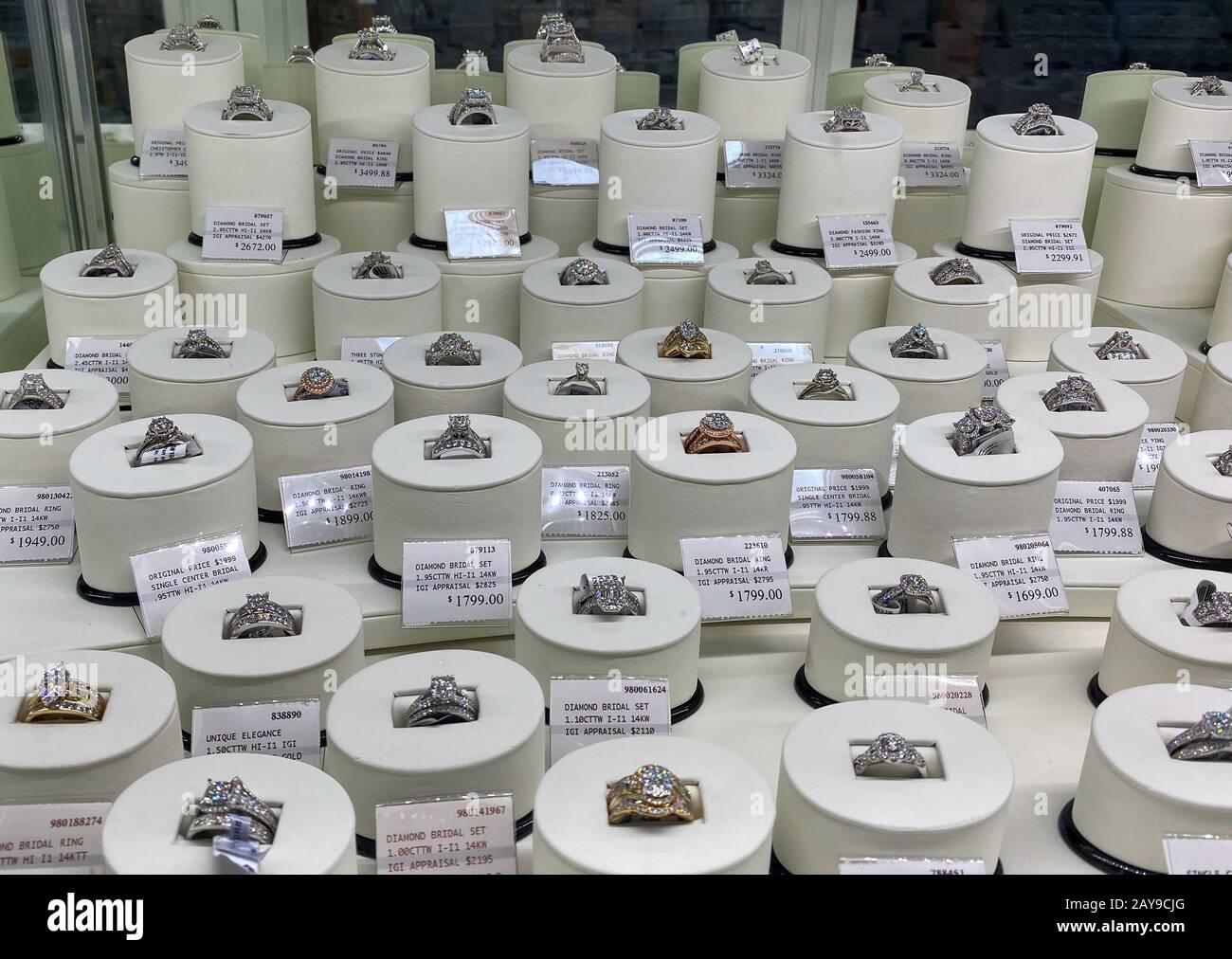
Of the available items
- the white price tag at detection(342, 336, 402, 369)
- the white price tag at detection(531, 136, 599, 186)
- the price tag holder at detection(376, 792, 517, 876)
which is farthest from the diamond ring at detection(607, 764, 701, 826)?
the white price tag at detection(531, 136, 599, 186)

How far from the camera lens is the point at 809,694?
147 centimetres

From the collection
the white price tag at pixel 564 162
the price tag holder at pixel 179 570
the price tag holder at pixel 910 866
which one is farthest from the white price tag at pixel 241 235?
the price tag holder at pixel 910 866

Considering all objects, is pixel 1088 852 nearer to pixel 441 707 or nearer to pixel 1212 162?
pixel 441 707

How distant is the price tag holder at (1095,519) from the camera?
1674 millimetres

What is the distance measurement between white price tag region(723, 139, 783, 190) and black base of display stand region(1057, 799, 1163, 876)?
1247 mm

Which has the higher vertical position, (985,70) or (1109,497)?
(985,70)

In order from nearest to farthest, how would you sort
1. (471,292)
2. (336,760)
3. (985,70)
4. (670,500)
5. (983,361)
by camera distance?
(336,760), (670,500), (983,361), (471,292), (985,70)

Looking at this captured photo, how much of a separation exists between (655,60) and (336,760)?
2.71m

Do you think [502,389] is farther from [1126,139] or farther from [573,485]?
[1126,139]

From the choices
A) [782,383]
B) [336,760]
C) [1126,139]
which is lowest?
[336,760]

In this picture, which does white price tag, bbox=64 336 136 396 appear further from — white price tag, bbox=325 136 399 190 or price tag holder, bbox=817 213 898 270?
price tag holder, bbox=817 213 898 270

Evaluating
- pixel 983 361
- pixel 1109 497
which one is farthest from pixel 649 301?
pixel 1109 497

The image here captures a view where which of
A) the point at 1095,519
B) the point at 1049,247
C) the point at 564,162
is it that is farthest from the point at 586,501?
the point at 1049,247

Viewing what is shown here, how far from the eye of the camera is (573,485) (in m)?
1.70
